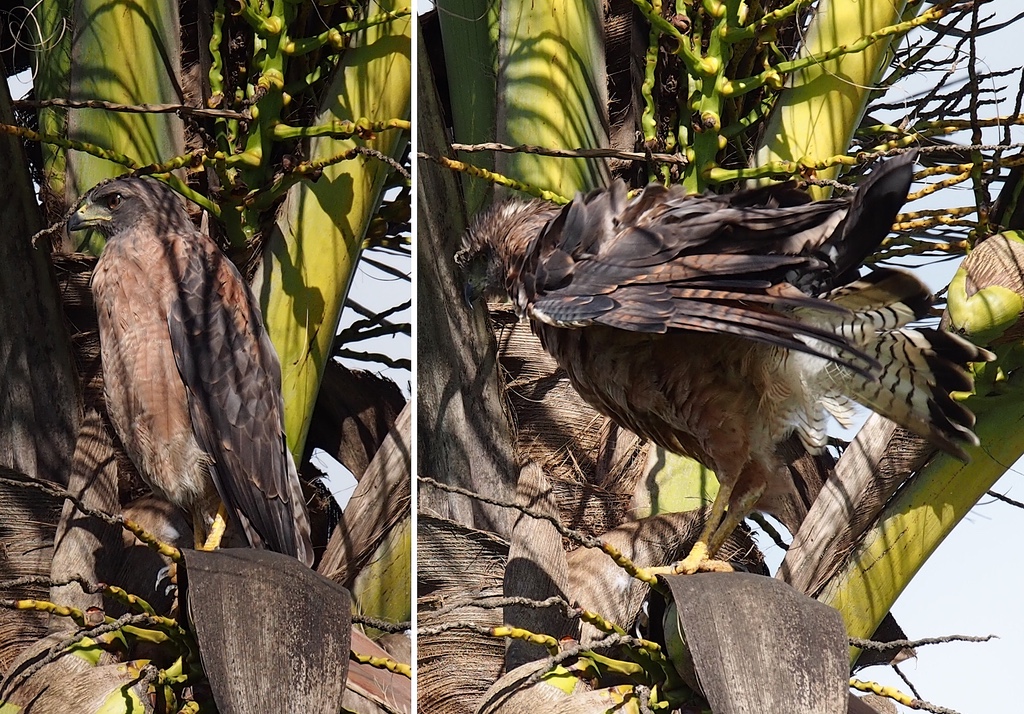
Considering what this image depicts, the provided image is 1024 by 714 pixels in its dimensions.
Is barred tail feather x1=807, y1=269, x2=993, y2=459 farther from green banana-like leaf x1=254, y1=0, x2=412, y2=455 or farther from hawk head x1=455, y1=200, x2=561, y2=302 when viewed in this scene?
green banana-like leaf x1=254, y1=0, x2=412, y2=455

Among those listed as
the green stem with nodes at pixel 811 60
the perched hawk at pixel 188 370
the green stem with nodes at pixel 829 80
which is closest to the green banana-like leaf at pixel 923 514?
the green stem with nodes at pixel 829 80

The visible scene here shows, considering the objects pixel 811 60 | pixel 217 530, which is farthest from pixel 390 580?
pixel 811 60

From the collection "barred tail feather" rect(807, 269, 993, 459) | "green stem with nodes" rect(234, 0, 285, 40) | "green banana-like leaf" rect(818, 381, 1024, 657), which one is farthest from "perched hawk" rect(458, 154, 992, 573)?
"green stem with nodes" rect(234, 0, 285, 40)

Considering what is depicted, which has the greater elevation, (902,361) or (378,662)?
(902,361)

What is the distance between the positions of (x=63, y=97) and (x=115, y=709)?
2.35 ft

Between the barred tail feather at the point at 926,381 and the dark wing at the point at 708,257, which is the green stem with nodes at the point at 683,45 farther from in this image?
the barred tail feather at the point at 926,381

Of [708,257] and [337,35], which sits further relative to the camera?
[337,35]

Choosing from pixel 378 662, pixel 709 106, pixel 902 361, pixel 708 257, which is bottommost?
pixel 378 662

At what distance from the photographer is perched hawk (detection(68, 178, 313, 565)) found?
126 centimetres

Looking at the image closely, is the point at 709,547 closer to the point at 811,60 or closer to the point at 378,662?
the point at 378,662

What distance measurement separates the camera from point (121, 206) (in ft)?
4.31

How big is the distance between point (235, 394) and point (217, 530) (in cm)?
17

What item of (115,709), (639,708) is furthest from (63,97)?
(639,708)

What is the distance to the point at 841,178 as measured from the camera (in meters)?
1.52
